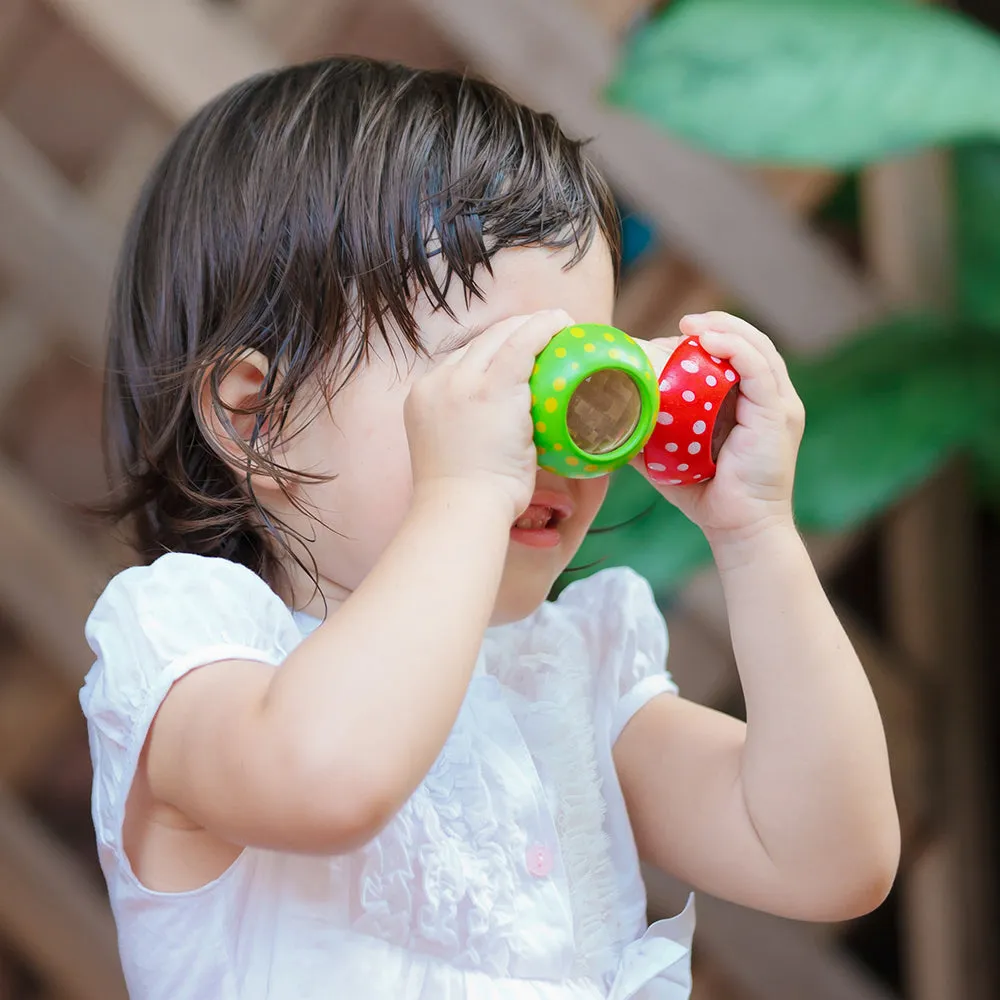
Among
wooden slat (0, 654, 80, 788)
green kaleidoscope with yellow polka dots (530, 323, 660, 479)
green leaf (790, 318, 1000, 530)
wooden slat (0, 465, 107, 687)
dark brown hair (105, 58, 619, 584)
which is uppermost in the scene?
dark brown hair (105, 58, 619, 584)

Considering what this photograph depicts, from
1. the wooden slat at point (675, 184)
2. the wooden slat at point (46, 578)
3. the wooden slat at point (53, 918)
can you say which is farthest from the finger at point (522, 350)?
the wooden slat at point (53, 918)

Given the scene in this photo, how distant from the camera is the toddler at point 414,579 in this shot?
549 mm

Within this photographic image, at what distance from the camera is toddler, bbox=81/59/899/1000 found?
0.55 meters

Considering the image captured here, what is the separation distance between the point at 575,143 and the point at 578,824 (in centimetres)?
39

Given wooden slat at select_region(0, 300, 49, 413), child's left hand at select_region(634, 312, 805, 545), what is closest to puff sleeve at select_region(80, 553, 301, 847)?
child's left hand at select_region(634, 312, 805, 545)

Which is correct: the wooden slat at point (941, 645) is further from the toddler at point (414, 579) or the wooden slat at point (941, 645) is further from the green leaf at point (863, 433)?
the toddler at point (414, 579)

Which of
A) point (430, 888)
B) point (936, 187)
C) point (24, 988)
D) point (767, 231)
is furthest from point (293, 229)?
point (24, 988)

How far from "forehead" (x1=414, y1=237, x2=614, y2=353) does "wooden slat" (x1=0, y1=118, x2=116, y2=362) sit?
68cm

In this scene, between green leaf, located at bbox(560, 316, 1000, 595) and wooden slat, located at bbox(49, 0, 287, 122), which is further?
wooden slat, located at bbox(49, 0, 287, 122)

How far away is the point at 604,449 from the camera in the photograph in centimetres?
56

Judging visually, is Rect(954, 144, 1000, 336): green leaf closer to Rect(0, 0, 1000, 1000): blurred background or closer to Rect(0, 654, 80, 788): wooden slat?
Rect(0, 0, 1000, 1000): blurred background

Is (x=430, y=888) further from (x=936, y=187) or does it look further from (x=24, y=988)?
(x=24, y=988)

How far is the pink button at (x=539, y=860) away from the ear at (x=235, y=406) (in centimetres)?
24

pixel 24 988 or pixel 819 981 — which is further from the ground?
pixel 24 988
